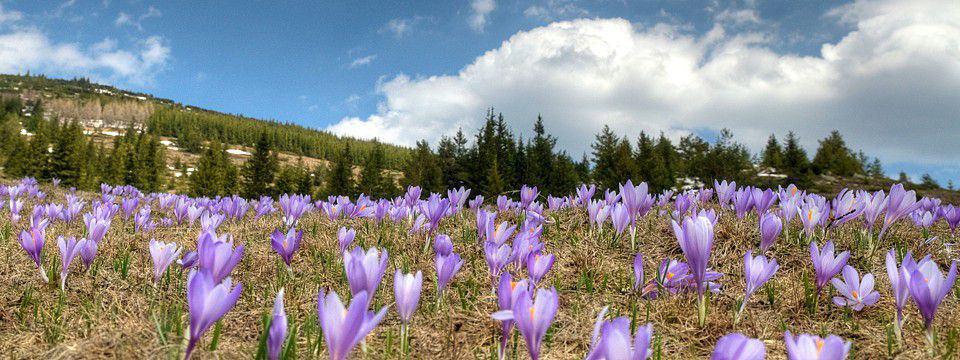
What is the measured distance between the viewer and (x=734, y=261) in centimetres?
A: 295

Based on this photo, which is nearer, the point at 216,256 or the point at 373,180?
the point at 216,256

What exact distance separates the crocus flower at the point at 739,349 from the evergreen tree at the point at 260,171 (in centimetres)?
5176

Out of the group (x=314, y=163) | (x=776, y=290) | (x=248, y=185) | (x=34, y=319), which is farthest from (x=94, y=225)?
(x=314, y=163)

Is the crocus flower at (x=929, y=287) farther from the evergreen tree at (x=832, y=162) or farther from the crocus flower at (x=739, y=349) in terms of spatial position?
the evergreen tree at (x=832, y=162)

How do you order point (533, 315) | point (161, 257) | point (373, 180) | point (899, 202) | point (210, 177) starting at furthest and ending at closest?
point (210, 177) < point (373, 180) < point (899, 202) < point (161, 257) < point (533, 315)

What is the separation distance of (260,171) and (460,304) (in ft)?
168

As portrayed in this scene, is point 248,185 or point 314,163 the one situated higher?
point 314,163

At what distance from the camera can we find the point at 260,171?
1907 inches

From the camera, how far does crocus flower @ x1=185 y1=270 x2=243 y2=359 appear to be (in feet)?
3.60

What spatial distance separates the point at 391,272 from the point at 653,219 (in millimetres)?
2380

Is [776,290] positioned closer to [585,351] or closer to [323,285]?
[585,351]

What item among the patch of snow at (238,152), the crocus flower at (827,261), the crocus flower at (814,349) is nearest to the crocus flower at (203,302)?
the crocus flower at (814,349)

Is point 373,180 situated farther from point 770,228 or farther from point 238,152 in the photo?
point 238,152

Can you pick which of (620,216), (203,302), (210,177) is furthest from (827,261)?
(210,177)
